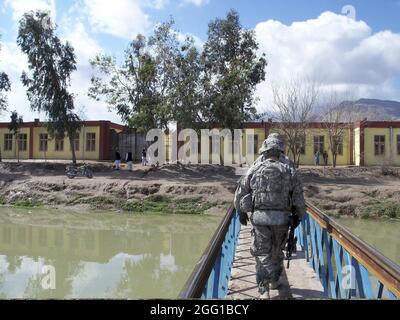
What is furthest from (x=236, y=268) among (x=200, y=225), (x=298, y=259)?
(x=200, y=225)

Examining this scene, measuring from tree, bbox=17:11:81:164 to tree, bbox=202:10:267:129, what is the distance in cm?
980

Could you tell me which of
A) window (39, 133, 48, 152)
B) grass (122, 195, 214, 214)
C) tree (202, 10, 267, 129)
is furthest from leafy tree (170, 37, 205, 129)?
window (39, 133, 48, 152)

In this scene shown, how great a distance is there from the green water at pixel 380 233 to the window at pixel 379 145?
1685 centimetres

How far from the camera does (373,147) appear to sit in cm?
3612

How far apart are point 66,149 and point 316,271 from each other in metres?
37.1

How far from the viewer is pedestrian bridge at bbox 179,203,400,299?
3.46 meters

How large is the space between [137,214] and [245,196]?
1742cm

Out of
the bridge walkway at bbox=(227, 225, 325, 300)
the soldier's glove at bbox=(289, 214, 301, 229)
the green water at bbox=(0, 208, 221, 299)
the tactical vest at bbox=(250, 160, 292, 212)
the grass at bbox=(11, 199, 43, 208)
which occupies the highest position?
the tactical vest at bbox=(250, 160, 292, 212)

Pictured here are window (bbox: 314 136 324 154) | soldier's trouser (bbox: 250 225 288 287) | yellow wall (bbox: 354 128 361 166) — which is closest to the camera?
soldier's trouser (bbox: 250 225 288 287)

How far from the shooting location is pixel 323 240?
6578 mm

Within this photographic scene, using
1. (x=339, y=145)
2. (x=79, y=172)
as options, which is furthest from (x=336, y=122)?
(x=79, y=172)

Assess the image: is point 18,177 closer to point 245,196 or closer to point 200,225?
point 200,225

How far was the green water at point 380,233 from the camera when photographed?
550 inches

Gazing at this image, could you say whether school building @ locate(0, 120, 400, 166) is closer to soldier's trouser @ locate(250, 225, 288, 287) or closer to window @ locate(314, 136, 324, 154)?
window @ locate(314, 136, 324, 154)
